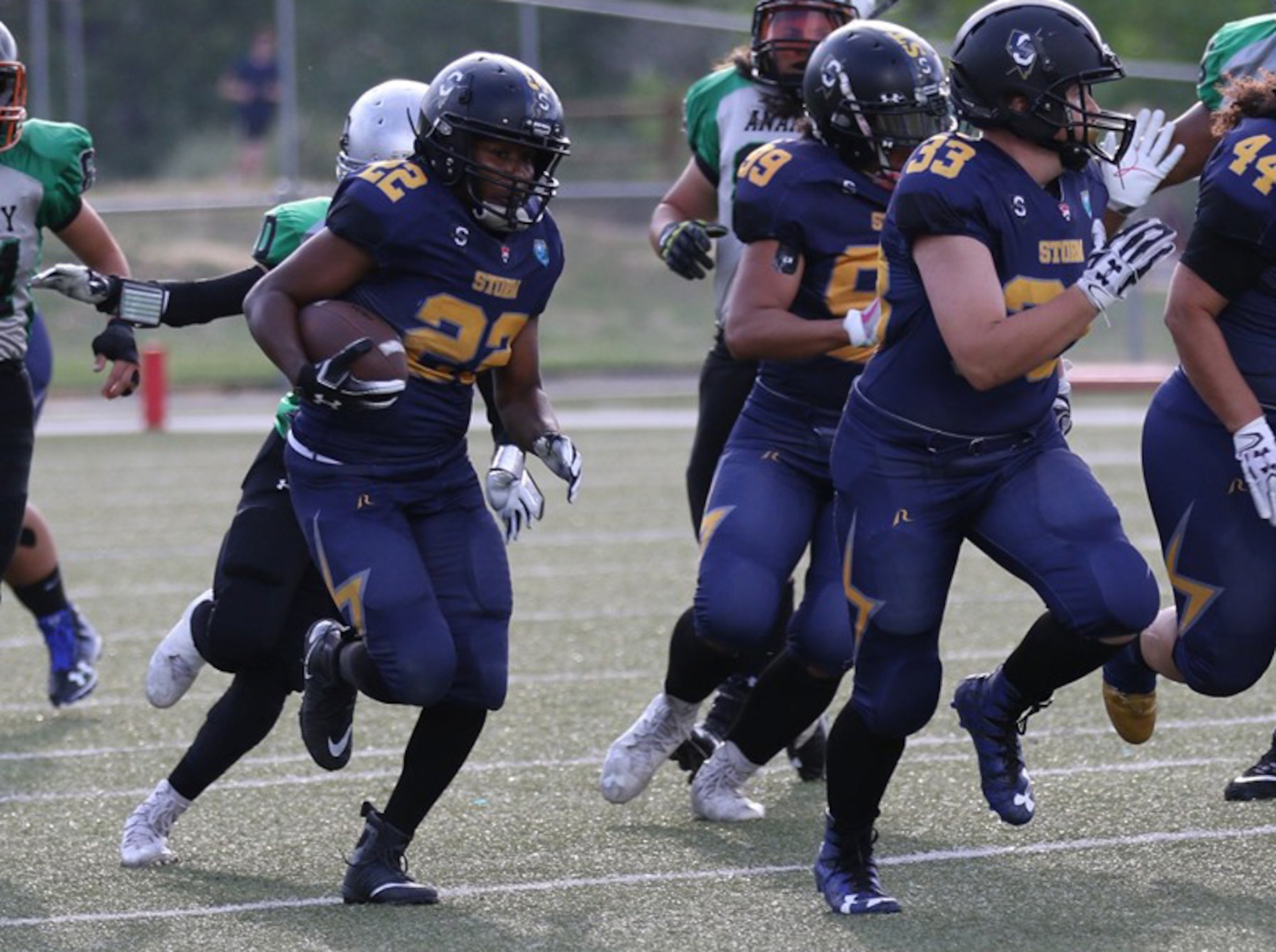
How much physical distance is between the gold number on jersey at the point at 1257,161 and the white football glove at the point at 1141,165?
0.21m

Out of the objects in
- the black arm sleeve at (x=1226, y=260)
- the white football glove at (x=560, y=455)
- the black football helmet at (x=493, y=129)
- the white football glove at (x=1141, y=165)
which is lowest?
the white football glove at (x=560, y=455)

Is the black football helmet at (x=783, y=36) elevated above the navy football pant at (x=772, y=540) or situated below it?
above

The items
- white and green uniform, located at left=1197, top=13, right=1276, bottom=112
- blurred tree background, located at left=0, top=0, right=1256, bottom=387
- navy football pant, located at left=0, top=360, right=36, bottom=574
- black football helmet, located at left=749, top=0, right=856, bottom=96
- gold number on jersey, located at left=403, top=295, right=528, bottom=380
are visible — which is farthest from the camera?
blurred tree background, located at left=0, top=0, right=1256, bottom=387

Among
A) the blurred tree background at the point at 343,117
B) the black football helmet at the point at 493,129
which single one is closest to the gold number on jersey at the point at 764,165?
the black football helmet at the point at 493,129

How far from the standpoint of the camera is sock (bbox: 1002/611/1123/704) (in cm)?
395

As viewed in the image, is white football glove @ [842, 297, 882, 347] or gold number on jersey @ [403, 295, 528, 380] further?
white football glove @ [842, 297, 882, 347]

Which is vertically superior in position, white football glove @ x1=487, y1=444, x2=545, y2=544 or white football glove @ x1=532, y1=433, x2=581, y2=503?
white football glove @ x1=532, y1=433, x2=581, y2=503

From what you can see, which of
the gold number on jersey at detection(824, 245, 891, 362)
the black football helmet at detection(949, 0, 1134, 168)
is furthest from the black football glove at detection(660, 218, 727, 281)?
the black football helmet at detection(949, 0, 1134, 168)

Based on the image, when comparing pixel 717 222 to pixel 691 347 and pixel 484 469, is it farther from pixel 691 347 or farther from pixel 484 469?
pixel 691 347

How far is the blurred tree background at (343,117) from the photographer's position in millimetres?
16344

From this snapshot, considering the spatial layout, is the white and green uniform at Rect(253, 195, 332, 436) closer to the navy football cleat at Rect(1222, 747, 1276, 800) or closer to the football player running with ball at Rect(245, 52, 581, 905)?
the football player running with ball at Rect(245, 52, 581, 905)

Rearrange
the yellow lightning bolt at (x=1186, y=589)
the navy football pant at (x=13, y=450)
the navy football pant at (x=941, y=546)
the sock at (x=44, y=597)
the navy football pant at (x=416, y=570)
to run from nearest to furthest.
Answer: the navy football pant at (x=941, y=546) < the navy football pant at (x=416, y=570) < the yellow lightning bolt at (x=1186, y=589) < the navy football pant at (x=13, y=450) < the sock at (x=44, y=597)

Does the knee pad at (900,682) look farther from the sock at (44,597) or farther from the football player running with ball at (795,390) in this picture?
the sock at (44,597)

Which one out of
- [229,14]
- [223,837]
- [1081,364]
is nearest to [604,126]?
[229,14]
